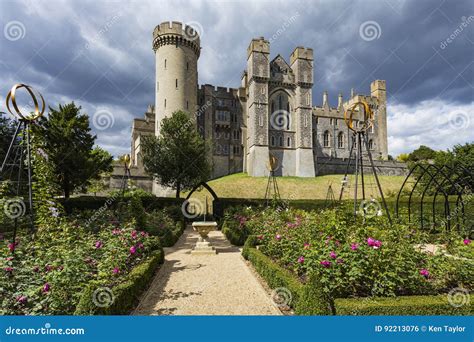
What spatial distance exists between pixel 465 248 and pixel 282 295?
346cm

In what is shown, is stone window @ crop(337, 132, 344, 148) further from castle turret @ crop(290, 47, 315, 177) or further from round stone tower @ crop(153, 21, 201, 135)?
round stone tower @ crop(153, 21, 201, 135)

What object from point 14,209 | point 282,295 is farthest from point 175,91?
point 282,295

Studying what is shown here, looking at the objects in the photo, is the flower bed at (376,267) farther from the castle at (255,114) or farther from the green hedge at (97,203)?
the castle at (255,114)

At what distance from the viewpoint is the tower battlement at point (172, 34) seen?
3050cm

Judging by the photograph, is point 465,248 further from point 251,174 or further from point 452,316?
point 251,174

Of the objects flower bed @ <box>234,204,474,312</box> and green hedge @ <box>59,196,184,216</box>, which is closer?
flower bed @ <box>234,204,474,312</box>

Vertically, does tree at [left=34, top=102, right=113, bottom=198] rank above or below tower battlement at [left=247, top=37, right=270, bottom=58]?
below

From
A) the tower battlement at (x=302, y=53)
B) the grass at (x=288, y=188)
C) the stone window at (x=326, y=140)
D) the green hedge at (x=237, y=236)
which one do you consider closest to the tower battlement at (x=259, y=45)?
the tower battlement at (x=302, y=53)

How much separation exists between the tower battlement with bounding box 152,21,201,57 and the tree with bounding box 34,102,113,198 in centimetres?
1576

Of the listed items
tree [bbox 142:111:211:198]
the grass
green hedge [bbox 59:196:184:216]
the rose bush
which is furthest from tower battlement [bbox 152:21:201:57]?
the rose bush

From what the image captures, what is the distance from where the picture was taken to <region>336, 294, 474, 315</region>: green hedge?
3.48 m

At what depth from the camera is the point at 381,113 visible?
51.2 m

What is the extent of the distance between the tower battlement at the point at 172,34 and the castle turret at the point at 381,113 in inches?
1517

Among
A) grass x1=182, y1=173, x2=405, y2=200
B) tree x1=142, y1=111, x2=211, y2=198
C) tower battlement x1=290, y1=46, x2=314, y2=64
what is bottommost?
grass x1=182, y1=173, x2=405, y2=200
